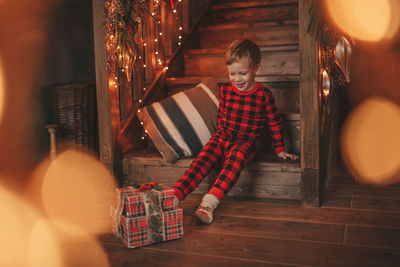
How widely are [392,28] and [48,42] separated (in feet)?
8.18

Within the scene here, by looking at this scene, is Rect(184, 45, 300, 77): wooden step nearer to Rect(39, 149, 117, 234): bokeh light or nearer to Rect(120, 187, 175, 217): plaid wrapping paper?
Rect(39, 149, 117, 234): bokeh light

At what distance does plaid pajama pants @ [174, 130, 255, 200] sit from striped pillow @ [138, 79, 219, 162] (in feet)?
0.43

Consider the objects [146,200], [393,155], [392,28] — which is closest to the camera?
[146,200]

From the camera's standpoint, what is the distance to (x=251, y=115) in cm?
228

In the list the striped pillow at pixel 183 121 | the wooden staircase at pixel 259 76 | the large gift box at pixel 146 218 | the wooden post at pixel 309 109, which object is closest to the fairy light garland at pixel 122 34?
the striped pillow at pixel 183 121

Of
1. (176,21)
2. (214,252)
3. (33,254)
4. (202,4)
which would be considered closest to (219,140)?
(214,252)

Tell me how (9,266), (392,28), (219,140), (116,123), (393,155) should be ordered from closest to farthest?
(9,266) → (219,140) → (116,123) → (393,155) → (392,28)

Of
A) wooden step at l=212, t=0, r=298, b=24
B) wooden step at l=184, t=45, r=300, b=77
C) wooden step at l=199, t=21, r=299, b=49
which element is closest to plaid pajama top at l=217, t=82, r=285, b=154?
wooden step at l=184, t=45, r=300, b=77

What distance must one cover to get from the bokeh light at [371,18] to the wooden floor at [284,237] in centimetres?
147

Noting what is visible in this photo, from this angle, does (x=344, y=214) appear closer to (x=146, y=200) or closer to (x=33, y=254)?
(x=146, y=200)

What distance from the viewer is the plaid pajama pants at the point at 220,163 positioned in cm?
204

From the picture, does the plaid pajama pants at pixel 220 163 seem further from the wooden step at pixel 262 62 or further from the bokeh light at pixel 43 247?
the wooden step at pixel 262 62

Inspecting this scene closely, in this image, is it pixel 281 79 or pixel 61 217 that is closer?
pixel 61 217

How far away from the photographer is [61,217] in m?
2.01
